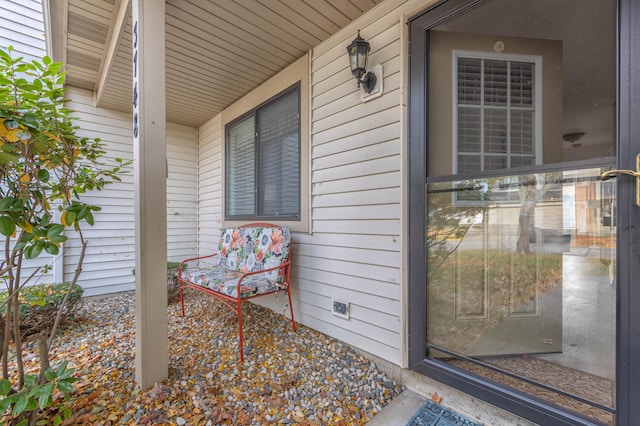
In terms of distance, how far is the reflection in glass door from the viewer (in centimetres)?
123

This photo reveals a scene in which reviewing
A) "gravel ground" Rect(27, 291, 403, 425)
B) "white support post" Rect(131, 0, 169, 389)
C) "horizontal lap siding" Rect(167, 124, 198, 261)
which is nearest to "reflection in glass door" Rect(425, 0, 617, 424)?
"gravel ground" Rect(27, 291, 403, 425)

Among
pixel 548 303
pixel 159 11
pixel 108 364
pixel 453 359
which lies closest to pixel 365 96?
A: pixel 159 11

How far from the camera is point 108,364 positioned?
193cm

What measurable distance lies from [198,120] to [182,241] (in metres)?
2.02

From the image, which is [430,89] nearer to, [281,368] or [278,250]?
[278,250]

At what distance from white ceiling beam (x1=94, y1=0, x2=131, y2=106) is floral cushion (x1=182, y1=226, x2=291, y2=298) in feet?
6.75

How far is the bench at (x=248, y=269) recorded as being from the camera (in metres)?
2.26

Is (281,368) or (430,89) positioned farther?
(281,368)

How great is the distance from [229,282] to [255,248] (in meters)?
0.53

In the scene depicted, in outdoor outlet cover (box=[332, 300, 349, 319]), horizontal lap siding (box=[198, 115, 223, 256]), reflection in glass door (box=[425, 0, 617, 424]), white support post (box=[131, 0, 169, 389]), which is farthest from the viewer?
horizontal lap siding (box=[198, 115, 223, 256])

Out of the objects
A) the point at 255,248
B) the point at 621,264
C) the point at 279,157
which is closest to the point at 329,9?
the point at 279,157

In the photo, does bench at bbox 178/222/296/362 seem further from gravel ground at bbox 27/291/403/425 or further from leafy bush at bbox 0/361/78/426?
leafy bush at bbox 0/361/78/426

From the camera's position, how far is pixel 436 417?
1.52 metres

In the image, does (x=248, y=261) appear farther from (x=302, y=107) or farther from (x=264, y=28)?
(x=264, y=28)
